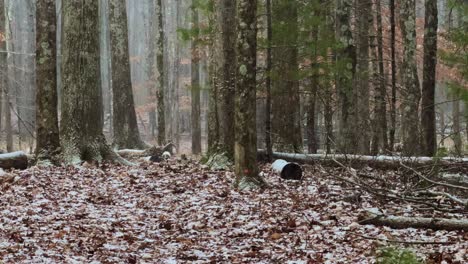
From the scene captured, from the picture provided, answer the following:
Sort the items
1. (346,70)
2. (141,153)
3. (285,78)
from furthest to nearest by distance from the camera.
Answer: (141,153) < (285,78) < (346,70)

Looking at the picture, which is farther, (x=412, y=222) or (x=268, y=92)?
(x=268, y=92)

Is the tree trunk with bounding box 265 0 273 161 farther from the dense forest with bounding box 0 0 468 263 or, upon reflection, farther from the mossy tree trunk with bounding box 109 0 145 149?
the mossy tree trunk with bounding box 109 0 145 149

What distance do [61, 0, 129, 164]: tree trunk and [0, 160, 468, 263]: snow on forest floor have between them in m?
1.17

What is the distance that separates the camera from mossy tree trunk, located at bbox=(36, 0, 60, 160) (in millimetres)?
12555

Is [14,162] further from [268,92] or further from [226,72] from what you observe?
[268,92]

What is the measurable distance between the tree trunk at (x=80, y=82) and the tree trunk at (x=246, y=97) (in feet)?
14.2

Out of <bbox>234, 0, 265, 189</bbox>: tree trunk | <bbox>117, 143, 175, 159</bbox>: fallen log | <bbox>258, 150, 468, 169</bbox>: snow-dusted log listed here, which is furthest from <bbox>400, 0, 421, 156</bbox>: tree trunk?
<bbox>117, 143, 175, 159</bbox>: fallen log

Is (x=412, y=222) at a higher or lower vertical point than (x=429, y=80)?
lower

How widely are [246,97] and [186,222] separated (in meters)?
3.12

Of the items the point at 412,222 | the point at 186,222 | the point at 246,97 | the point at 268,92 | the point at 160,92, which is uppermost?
the point at 160,92

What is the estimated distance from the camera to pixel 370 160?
41.9ft

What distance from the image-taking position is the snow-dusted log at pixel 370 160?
Answer: 34.1ft

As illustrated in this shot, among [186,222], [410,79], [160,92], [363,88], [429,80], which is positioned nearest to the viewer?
[186,222]

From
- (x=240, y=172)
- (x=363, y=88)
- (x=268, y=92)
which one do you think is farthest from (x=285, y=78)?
(x=240, y=172)
